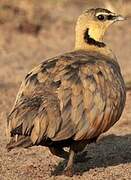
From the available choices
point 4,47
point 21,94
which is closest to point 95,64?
point 21,94

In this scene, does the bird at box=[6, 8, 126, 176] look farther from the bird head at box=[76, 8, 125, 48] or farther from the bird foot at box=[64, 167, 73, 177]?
the bird head at box=[76, 8, 125, 48]

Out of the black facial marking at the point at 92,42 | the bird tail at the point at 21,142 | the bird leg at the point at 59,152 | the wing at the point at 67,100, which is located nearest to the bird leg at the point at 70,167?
the bird leg at the point at 59,152

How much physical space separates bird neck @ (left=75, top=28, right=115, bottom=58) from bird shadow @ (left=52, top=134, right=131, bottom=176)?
1.12 m

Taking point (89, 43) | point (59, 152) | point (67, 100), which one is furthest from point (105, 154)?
point (67, 100)

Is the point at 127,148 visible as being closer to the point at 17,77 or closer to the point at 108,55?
the point at 108,55

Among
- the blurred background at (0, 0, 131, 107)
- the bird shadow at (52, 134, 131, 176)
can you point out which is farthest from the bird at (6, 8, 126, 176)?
the blurred background at (0, 0, 131, 107)

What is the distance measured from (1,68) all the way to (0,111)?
10.1 ft

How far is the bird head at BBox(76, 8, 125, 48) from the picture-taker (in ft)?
A: 26.6

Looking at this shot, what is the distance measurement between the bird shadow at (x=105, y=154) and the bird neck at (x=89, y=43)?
44.2 inches

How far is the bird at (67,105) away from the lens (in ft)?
21.7

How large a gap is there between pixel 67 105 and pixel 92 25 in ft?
5.47

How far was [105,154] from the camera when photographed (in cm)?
819

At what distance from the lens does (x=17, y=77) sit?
12.6 meters

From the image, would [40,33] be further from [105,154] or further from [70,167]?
[70,167]
